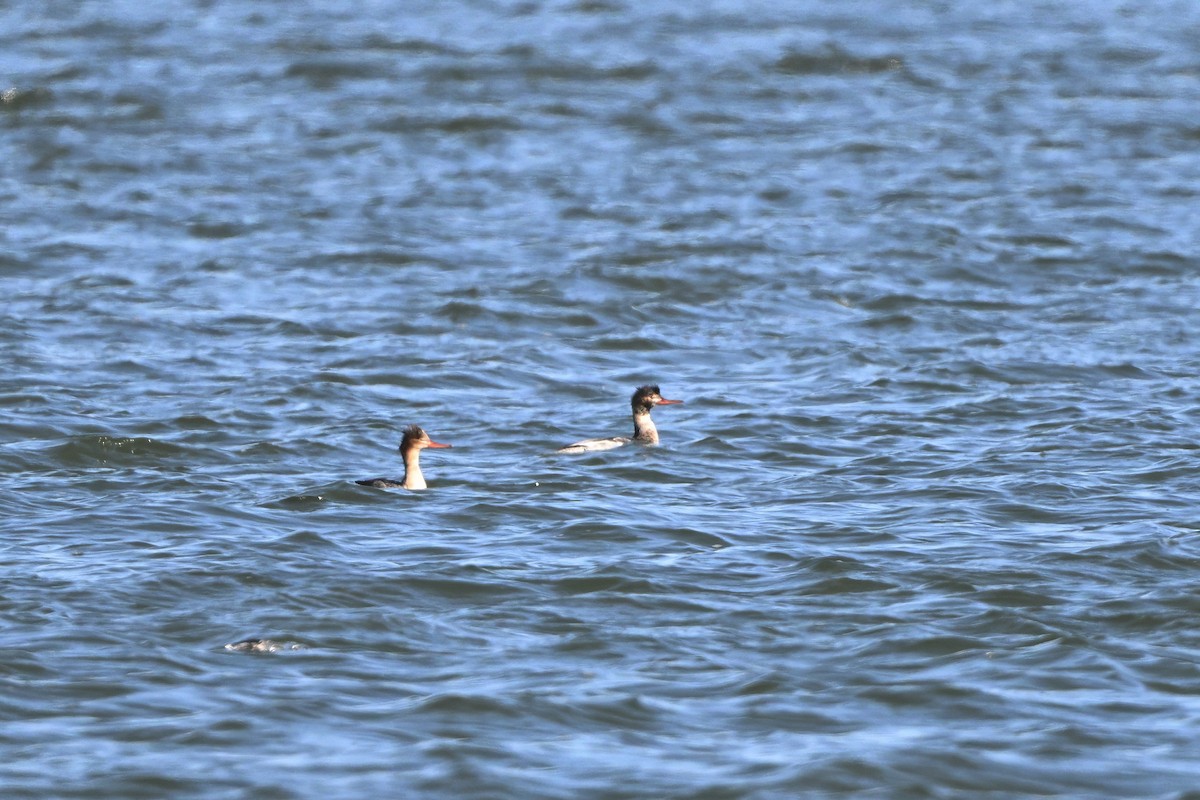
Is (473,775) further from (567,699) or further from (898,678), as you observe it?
(898,678)

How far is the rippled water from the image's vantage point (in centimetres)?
892

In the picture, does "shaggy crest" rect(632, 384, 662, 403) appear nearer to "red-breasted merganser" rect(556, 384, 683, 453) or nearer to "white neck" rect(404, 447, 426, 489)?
"red-breasted merganser" rect(556, 384, 683, 453)

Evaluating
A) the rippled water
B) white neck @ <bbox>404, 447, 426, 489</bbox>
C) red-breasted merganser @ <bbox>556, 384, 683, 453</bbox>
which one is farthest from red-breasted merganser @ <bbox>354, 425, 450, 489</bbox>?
red-breasted merganser @ <bbox>556, 384, 683, 453</bbox>

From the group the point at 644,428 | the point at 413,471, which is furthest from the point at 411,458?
the point at 644,428

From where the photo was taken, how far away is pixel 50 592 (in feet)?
34.9

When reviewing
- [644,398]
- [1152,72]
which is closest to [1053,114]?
[1152,72]

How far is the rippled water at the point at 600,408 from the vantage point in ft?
29.3

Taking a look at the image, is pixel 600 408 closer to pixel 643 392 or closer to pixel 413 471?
pixel 643 392

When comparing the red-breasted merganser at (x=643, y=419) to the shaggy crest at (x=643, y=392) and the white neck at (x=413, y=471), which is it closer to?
the shaggy crest at (x=643, y=392)

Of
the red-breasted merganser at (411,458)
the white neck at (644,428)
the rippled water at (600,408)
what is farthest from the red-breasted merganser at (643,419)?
the red-breasted merganser at (411,458)

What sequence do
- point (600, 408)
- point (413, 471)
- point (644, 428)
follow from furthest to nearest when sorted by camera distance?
point (600, 408), point (644, 428), point (413, 471)

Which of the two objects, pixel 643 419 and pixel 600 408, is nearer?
pixel 643 419

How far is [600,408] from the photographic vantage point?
16.2 m

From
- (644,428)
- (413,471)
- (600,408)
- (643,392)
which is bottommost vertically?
(413,471)
